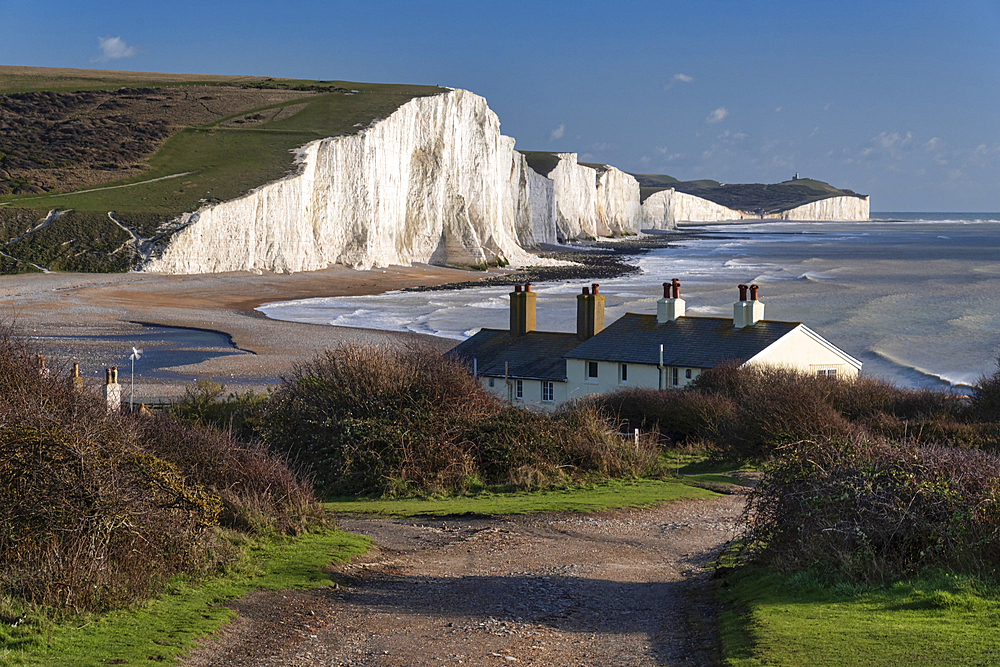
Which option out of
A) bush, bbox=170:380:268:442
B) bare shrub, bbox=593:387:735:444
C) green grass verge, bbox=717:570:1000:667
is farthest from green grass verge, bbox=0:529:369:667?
bare shrub, bbox=593:387:735:444

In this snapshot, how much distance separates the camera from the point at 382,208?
97188 millimetres

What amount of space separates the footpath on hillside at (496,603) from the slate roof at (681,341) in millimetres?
13296

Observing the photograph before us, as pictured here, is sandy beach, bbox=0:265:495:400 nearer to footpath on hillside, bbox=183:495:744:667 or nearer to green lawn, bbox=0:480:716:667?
green lawn, bbox=0:480:716:667

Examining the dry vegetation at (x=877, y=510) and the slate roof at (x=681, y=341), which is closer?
the dry vegetation at (x=877, y=510)

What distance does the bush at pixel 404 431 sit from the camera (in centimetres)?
1883

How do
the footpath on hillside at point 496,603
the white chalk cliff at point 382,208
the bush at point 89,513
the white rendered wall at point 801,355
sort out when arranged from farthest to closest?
1. the white chalk cliff at point 382,208
2. the white rendered wall at point 801,355
3. the footpath on hillside at point 496,603
4. the bush at point 89,513

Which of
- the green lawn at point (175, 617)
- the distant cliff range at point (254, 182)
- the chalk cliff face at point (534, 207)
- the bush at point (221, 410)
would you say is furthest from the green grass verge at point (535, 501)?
the chalk cliff face at point (534, 207)

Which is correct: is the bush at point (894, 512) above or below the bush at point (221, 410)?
above

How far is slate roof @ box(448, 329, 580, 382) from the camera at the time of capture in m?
30.7

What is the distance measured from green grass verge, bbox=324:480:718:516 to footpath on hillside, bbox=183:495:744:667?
83 cm

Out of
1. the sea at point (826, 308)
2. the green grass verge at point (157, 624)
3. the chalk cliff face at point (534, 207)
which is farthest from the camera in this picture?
the chalk cliff face at point (534, 207)

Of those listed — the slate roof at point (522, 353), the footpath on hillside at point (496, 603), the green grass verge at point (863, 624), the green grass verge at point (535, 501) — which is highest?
the slate roof at point (522, 353)

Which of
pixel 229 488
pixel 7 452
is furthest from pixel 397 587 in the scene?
pixel 7 452

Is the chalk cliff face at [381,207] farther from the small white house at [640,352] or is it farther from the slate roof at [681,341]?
the slate roof at [681,341]
